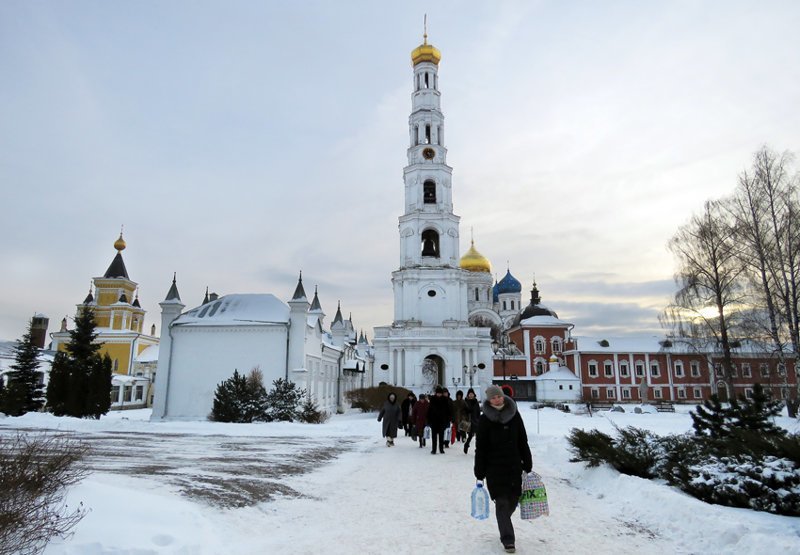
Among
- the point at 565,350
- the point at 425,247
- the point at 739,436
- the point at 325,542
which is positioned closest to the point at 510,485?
the point at 325,542

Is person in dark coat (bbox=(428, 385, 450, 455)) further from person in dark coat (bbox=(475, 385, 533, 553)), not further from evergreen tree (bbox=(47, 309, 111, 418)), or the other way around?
evergreen tree (bbox=(47, 309, 111, 418))

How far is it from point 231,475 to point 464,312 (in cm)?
4094

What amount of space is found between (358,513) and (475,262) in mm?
69511

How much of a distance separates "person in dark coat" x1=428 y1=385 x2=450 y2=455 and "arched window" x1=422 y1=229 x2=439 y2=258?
124 ft

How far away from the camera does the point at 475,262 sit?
75.4 meters

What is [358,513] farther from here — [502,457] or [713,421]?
[713,421]

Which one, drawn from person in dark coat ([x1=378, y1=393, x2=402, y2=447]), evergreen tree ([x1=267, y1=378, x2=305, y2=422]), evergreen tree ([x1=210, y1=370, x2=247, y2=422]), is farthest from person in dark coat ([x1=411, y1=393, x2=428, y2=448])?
evergreen tree ([x1=210, y1=370, x2=247, y2=422])

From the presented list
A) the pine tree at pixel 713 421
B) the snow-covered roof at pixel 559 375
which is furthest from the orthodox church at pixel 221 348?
the snow-covered roof at pixel 559 375

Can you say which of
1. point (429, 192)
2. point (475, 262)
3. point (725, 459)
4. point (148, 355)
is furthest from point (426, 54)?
point (725, 459)

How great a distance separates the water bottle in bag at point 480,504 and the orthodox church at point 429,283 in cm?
4020

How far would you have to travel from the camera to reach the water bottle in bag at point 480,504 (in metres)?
5.46

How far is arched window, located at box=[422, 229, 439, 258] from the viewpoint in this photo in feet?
168

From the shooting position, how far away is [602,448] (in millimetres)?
9695

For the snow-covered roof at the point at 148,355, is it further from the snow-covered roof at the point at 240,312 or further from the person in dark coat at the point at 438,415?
the person in dark coat at the point at 438,415
